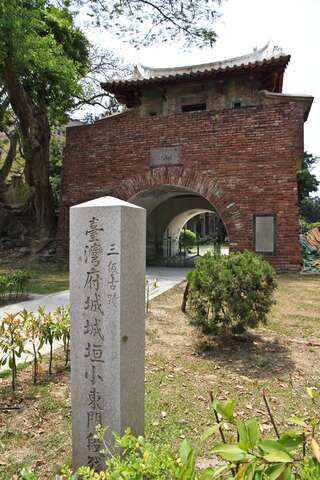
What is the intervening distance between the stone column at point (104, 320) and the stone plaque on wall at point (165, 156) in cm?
944

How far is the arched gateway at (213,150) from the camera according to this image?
10.2 metres

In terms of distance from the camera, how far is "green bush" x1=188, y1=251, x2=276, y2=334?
4.19 metres

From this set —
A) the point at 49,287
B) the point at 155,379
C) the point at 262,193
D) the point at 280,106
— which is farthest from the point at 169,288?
the point at 280,106

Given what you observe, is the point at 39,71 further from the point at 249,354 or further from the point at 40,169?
the point at 249,354

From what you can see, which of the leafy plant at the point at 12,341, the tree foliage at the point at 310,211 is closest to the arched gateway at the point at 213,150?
the leafy plant at the point at 12,341

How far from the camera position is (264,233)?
33.9 ft

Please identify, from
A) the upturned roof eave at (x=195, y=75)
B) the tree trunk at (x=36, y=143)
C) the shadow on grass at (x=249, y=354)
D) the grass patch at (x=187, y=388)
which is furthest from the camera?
the tree trunk at (x=36, y=143)

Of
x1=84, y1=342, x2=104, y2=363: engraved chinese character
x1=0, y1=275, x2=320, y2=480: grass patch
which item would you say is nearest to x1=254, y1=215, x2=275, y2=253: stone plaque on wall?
x1=0, y1=275, x2=320, y2=480: grass patch

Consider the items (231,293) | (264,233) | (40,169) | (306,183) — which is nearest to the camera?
(231,293)

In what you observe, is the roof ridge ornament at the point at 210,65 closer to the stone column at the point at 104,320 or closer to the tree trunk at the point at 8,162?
the tree trunk at the point at 8,162

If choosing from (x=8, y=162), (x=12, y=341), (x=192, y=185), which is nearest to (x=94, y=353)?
(x=12, y=341)

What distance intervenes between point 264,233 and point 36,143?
8584 mm

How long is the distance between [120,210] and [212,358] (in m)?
2.74

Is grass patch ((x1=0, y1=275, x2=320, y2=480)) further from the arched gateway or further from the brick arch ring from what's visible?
the brick arch ring
